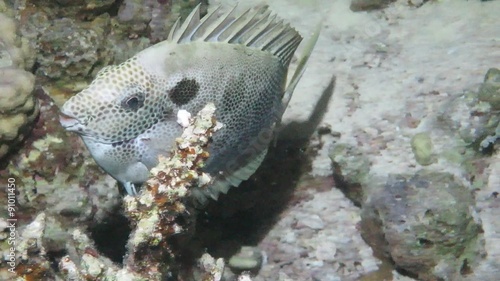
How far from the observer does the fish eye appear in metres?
2.12

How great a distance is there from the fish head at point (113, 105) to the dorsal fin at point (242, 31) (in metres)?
0.27

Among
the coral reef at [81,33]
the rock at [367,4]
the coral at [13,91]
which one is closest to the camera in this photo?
the coral at [13,91]

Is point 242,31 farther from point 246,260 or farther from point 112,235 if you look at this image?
point 112,235

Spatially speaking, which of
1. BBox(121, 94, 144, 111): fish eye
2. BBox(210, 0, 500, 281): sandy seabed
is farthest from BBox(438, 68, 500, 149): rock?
BBox(121, 94, 144, 111): fish eye

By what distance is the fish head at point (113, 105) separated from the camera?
2.06 m

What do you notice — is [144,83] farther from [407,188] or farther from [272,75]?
[407,188]

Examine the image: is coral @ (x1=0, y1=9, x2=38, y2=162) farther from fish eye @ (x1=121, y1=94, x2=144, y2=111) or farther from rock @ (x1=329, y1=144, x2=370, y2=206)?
rock @ (x1=329, y1=144, x2=370, y2=206)

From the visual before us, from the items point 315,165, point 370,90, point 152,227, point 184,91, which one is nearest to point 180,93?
point 184,91

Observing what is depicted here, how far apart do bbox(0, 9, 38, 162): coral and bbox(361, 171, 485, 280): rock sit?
2.28 metres

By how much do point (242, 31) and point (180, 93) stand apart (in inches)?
20.1

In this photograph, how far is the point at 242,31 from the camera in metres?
2.46

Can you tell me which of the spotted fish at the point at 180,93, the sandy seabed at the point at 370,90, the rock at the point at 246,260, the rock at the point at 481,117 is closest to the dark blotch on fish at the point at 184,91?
the spotted fish at the point at 180,93

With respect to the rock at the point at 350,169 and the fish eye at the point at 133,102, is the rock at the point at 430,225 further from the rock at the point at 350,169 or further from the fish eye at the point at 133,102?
the fish eye at the point at 133,102

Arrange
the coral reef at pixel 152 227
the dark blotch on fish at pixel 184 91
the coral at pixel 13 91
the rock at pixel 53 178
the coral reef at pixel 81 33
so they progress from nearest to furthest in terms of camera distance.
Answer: the coral reef at pixel 152 227
the dark blotch on fish at pixel 184 91
the coral at pixel 13 91
the rock at pixel 53 178
the coral reef at pixel 81 33
